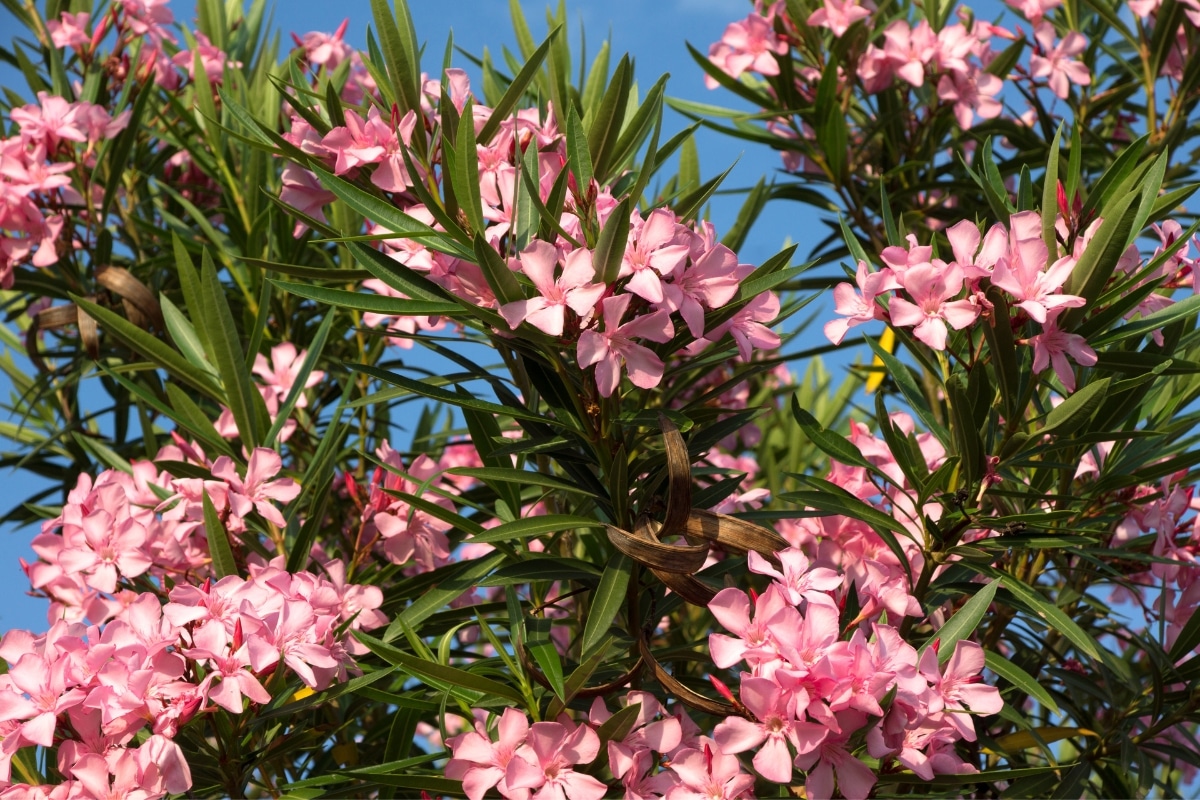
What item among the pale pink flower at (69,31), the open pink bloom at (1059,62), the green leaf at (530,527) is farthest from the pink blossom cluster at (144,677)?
the open pink bloom at (1059,62)

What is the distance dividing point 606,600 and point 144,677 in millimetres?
471

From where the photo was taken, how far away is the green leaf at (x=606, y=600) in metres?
1.17

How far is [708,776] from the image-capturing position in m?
1.12

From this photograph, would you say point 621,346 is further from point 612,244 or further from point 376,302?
point 376,302

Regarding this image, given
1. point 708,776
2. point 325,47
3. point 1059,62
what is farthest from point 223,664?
point 1059,62

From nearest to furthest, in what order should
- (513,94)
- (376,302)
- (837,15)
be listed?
(376,302), (513,94), (837,15)

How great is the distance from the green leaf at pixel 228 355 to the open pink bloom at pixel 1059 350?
1.01 meters

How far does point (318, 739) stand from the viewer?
148cm

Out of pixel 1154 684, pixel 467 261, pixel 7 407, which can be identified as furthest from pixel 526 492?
pixel 7 407

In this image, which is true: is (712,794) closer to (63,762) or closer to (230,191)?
(63,762)

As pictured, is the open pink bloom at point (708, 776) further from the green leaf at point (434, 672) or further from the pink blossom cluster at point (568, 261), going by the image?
the pink blossom cluster at point (568, 261)

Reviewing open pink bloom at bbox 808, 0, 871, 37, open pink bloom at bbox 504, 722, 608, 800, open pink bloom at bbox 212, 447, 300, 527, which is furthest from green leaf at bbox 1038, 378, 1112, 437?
open pink bloom at bbox 808, 0, 871, 37

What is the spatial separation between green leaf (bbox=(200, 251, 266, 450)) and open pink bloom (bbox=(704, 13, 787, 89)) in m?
1.02

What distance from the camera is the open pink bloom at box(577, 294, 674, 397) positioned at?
1077mm
